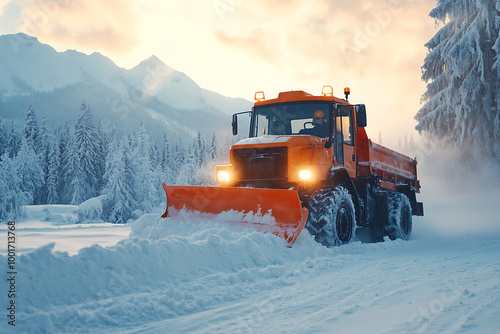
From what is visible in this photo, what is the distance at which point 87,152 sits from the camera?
1768 inches

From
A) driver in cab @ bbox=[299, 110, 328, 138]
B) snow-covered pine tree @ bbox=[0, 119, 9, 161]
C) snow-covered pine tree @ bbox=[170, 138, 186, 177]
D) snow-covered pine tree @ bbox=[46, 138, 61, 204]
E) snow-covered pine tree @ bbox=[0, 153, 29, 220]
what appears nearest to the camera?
driver in cab @ bbox=[299, 110, 328, 138]

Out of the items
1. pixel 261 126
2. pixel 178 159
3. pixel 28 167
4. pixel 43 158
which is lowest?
pixel 261 126

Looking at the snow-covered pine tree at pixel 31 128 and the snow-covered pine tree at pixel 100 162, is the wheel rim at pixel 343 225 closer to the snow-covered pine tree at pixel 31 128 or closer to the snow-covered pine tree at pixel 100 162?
the snow-covered pine tree at pixel 100 162

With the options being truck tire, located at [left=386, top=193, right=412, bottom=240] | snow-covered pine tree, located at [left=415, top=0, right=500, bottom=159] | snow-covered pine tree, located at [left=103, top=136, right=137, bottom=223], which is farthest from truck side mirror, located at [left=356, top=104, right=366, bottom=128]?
snow-covered pine tree, located at [left=103, top=136, right=137, bottom=223]

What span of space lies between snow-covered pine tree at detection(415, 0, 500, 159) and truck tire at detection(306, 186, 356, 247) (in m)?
11.2

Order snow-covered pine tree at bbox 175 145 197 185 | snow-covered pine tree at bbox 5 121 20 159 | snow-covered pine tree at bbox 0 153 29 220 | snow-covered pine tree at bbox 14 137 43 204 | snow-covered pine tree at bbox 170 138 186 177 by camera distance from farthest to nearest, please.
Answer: snow-covered pine tree at bbox 170 138 186 177 → snow-covered pine tree at bbox 175 145 197 185 → snow-covered pine tree at bbox 5 121 20 159 → snow-covered pine tree at bbox 14 137 43 204 → snow-covered pine tree at bbox 0 153 29 220

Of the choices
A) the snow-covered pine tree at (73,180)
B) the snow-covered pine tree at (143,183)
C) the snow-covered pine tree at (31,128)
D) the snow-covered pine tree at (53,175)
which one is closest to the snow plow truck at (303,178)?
the snow-covered pine tree at (143,183)

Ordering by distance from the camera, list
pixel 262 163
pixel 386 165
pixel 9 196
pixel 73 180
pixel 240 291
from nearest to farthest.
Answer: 1. pixel 240 291
2. pixel 262 163
3. pixel 386 165
4. pixel 9 196
5. pixel 73 180

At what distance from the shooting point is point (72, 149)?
148ft

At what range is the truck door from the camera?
27.9 feet

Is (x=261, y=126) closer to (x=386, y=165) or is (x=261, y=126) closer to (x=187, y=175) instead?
(x=386, y=165)

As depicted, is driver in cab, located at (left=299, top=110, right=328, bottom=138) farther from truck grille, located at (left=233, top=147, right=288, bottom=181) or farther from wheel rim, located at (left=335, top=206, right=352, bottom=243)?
wheel rim, located at (left=335, top=206, right=352, bottom=243)

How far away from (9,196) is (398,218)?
27.6 metres

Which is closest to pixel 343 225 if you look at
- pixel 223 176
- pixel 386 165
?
pixel 223 176
